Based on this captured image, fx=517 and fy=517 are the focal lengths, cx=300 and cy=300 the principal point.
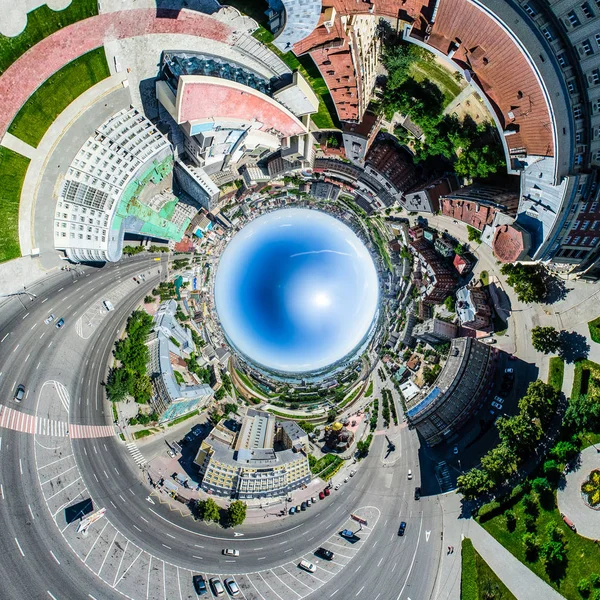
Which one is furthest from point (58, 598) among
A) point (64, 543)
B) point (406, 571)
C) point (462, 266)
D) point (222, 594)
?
point (462, 266)

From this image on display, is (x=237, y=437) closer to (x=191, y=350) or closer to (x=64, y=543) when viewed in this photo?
(x=191, y=350)

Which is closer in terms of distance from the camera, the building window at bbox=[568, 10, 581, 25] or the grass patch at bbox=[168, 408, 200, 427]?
the building window at bbox=[568, 10, 581, 25]

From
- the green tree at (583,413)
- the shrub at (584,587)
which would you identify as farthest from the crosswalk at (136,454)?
the shrub at (584,587)

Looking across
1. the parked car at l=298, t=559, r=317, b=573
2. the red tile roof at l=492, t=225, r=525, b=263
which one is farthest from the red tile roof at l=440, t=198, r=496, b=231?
the parked car at l=298, t=559, r=317, b=573

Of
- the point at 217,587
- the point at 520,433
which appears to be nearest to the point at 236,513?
the point at 217,587

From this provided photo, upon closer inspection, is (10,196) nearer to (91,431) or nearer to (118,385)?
(118,385)

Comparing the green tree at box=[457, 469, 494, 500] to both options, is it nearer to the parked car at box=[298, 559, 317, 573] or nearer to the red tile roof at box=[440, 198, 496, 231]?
the parked car at box=[298, 559, 317, 573]
